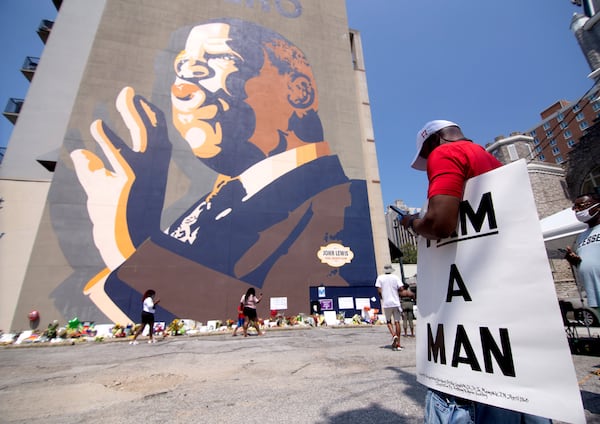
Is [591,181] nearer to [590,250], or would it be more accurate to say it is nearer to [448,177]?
[590,250]

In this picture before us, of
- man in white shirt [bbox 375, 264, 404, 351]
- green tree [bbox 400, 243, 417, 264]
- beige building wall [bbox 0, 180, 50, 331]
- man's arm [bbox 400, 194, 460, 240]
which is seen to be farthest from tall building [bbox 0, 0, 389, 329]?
green tree [bbox 400, 243, 417, 264]

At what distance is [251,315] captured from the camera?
8172mm

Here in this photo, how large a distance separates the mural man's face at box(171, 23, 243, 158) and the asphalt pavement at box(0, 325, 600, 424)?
10.4 m

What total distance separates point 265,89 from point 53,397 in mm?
14897

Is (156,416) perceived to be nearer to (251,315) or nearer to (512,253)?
(512,253)

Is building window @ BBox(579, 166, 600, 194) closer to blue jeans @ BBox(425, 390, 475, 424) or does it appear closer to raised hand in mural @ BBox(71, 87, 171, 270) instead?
blue jeans @ BBox(425, 390, 475, 424)

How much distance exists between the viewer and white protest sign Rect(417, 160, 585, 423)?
835 millimetres

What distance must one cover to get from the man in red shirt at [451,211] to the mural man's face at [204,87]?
13042 mm

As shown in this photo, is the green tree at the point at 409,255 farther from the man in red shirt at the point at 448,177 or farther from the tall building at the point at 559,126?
the man in red shirt at the point at 448,177

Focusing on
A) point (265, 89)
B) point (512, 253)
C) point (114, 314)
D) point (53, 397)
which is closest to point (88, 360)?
point (53, 397)

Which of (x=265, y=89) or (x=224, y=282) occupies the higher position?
(x=265, y=89)

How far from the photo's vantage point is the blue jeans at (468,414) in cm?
98

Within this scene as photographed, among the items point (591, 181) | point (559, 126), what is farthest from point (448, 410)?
point (559, 126)

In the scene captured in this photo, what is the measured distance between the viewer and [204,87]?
46.0 feet
